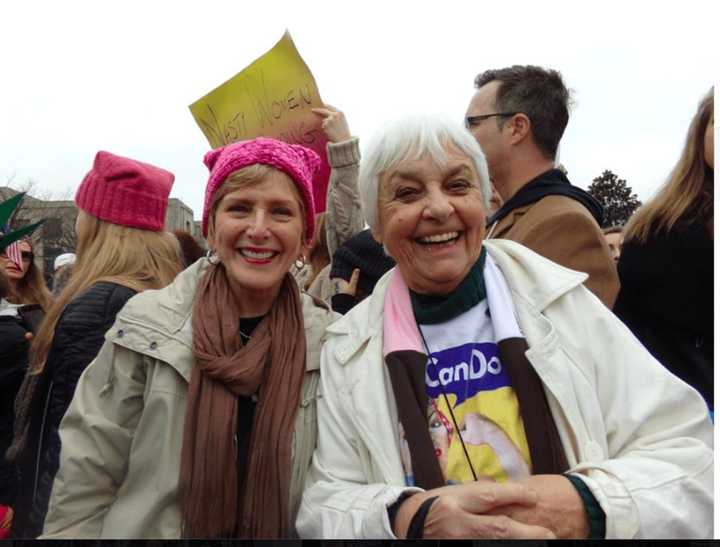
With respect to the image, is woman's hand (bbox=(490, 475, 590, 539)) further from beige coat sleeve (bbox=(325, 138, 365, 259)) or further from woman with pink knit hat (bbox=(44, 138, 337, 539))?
beige coat sleeve (bbox=(325, 138, 365, 259))

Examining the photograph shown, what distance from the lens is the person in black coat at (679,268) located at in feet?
7.64

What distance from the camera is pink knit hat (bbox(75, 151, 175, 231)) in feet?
9.46

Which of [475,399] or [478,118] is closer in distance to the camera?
[475,399]

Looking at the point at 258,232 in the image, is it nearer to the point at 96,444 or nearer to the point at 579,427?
the point at 96,444

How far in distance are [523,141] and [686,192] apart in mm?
831

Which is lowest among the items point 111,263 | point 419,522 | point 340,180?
point 419,522

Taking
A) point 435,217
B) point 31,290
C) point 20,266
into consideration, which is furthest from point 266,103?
point 31,290

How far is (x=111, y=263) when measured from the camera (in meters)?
2.79

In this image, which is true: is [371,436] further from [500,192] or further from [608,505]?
[500,192]

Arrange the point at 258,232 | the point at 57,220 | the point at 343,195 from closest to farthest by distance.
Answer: the point at 258,232 < the point at 343,195 < the point at 57,220

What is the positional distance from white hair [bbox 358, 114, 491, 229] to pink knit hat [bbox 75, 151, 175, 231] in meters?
1.21

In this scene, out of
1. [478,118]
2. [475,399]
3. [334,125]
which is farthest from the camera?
[478,118]

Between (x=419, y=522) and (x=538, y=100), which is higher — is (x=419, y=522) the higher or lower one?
the lower one

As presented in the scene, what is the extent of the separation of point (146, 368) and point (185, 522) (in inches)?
18.1
